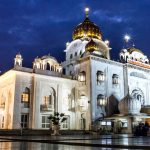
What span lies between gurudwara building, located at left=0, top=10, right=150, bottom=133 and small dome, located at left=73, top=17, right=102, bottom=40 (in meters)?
4.03

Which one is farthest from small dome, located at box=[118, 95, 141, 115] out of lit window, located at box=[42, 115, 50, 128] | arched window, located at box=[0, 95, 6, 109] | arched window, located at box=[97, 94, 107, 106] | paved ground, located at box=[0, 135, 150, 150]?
paved ground, located at box=[0, 135, 150, 150]

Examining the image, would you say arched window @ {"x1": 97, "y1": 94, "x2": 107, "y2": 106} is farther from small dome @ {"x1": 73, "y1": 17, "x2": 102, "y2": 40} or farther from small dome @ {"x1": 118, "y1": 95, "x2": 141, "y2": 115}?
small dome @ {"x1": 73, "y1": 17, "x2": 102, "y2": 40}

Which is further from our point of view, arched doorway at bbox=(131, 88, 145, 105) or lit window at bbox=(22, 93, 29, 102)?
arched doorway at bbox=(131, 88, 145, 105)

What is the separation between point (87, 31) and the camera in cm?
4031

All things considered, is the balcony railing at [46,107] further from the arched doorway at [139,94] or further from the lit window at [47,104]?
the arched doorway at [139,94]

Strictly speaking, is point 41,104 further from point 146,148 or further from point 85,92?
point 146,148

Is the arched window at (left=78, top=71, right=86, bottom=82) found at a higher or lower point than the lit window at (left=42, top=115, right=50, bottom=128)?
higher

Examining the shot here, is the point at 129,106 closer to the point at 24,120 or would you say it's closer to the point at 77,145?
the point at 24,120

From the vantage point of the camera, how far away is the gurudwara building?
2875 cm

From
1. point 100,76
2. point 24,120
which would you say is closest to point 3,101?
point 24,120

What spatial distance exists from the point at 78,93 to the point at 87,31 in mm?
11832

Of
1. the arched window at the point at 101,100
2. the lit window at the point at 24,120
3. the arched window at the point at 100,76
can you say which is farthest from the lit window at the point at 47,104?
the arched window at the point at 100,76

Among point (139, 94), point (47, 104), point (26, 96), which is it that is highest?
point (139, 94)

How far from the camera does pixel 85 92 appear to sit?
3269 centimetres
